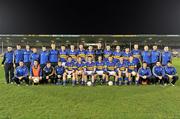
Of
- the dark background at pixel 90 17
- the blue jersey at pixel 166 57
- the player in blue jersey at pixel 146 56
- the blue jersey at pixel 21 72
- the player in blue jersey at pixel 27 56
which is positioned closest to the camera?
the blue jersey at pixel 21 72

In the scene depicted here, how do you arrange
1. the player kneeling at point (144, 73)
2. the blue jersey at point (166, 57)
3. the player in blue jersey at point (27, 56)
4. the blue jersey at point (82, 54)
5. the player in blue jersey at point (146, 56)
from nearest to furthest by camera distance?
the player kneeling at point (144, 73)
the blue jersey at point (166, 57)
the player in blue jersey at point (146, 56)
the blue jersey at point (82, 54)
the player in blue jersey at point (27, 56)

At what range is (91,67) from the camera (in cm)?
1146

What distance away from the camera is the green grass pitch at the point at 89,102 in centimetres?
658

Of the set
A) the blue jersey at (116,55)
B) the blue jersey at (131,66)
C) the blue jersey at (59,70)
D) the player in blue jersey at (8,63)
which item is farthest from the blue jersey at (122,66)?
the player in blue jersey at (8,63)

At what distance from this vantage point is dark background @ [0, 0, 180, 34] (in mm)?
35375

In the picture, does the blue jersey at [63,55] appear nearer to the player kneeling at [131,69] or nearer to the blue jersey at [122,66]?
the blue jersey at [122,66]

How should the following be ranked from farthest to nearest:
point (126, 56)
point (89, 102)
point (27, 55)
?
point (27, 55) < point (126, 56) < point (89, 102)

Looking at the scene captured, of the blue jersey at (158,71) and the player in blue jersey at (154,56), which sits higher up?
the player in blue jersey at (154,56)

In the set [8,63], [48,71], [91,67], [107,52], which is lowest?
[48,71]

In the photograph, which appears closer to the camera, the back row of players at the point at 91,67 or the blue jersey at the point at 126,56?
the back row of players at the point at 91,67

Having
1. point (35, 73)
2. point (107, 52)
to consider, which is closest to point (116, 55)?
point (107, 52)

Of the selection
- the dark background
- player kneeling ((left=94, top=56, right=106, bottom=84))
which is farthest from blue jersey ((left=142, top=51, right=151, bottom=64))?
the dark background

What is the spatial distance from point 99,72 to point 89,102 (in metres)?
3.50

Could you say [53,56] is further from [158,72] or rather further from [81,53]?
[158,72]
